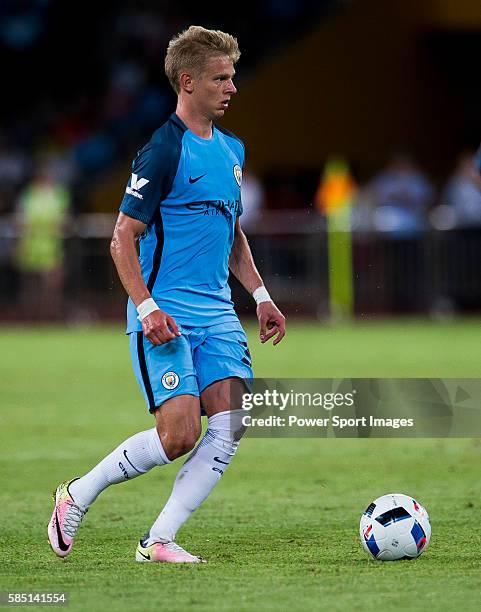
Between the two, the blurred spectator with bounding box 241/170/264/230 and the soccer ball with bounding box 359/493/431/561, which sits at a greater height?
the blurred spectator with bounding box 241/170/264/230

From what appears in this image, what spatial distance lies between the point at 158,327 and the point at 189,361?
26cm

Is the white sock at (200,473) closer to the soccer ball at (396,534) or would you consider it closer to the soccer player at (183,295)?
the soccer player at (183,295)

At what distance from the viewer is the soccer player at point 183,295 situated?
6.13 meters

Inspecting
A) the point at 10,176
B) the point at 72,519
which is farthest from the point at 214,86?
the point at 10,176

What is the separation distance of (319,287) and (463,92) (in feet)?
22.1

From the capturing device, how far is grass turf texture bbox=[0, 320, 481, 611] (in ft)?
18.3

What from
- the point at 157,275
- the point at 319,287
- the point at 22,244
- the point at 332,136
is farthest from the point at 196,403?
the point at 332,136

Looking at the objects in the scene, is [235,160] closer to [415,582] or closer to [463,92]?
[415,582]

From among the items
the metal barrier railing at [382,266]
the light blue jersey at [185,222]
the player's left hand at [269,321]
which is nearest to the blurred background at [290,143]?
the metal barrier railing at [382,266]

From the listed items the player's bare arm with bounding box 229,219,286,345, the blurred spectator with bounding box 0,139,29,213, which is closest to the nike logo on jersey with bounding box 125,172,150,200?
the player's bare arm with bounding box 229,219,286,345

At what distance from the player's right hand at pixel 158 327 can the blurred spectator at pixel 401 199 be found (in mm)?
14158

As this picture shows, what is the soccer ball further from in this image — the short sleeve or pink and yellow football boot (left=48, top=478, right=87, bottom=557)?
the short sleeve

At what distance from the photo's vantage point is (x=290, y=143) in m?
23.4

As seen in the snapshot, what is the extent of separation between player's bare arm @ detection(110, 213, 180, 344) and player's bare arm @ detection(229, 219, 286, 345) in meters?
0.70
